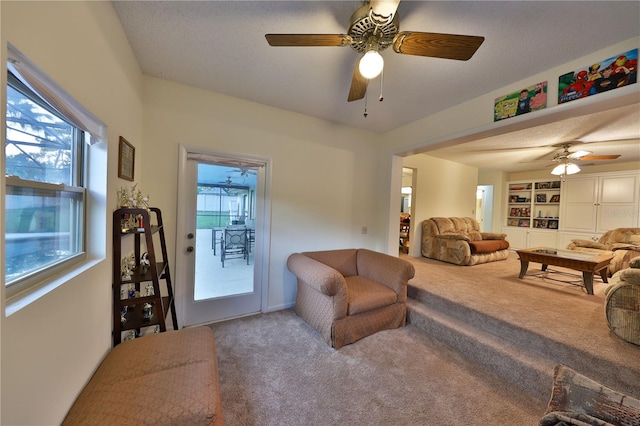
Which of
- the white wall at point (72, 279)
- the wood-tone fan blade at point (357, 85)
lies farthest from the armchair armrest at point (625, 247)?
the white wall at point (72, 279)

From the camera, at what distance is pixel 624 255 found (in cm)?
390

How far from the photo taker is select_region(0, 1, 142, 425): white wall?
74 cm

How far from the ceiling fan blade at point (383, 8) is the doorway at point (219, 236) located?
189cm

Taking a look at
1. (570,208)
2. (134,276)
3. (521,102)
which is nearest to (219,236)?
(134,276)

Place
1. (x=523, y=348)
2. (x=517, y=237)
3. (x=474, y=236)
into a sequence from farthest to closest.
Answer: (x=517, y=237) < (x=474, y=236) < (x=523, y=348)

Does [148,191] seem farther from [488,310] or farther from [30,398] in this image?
[488,310]

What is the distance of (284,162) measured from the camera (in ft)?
9.52

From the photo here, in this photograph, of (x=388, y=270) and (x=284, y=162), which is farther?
(x=284, y=162)

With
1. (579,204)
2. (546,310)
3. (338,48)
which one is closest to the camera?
(338,48)

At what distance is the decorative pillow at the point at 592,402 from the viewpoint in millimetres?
899

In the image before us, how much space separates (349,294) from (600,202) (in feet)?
22.3

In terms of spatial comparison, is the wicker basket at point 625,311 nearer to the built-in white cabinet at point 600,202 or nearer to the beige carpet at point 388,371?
the beige carpet at point 388,371

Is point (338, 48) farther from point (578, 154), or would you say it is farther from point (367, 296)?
point (578, 154)

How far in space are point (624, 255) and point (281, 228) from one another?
18.7ft
